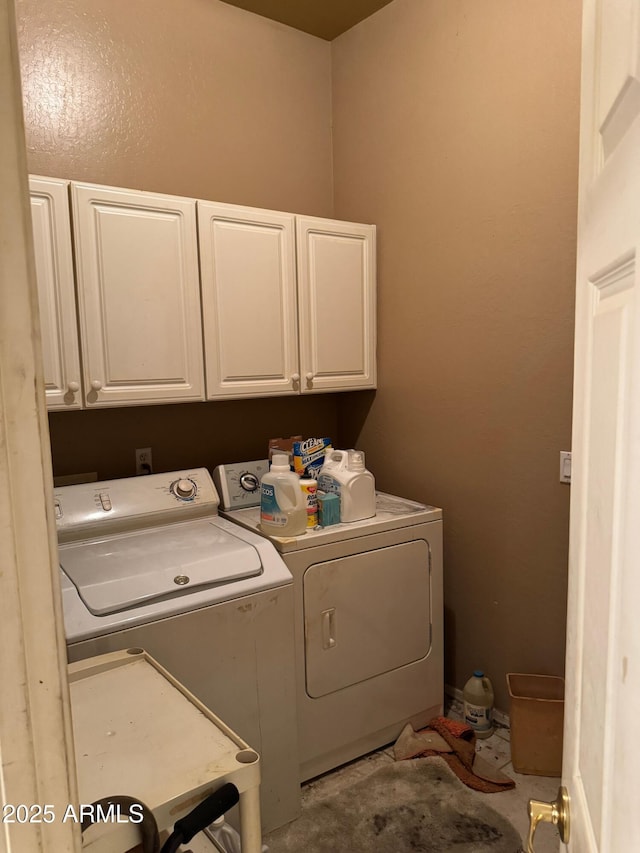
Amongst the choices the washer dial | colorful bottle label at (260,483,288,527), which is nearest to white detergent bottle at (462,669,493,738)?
colorful bottle label at (260,483,288,527)

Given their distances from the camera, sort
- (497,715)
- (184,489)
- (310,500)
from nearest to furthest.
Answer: (310,500) < (184,489) < (497,715)

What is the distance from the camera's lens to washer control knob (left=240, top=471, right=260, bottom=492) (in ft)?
7.84

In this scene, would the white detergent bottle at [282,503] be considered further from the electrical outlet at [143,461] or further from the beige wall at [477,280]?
the beige wall at [477,280]

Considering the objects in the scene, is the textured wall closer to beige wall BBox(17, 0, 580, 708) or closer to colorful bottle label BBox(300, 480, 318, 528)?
beige wall BBox(17, 0, 580, 708)

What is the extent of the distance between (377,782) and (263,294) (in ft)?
5.92

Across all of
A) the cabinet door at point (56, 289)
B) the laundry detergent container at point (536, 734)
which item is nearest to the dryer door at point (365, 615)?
the laundry detergent container at point (536, 734)

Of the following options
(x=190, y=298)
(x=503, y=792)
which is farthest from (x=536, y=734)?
(x=190, y=298)

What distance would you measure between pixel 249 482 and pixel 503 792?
1.40 meters

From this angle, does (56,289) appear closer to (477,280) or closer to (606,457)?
(477,280)

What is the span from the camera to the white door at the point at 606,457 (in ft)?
1.49

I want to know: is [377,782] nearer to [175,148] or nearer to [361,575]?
[361,575]

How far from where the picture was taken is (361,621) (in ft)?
6.98

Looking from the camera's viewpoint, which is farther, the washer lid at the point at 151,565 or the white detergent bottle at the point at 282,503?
the white detergent bottle at the point at 282,503

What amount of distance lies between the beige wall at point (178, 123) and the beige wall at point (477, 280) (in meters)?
0.27
